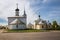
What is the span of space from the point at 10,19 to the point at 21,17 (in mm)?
2371

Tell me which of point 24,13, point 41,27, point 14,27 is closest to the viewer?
point 14,27

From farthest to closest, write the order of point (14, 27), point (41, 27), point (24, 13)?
point (24, 13)
point (41, 27)
point (14, 27)

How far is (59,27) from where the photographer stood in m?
36.2

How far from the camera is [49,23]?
43.0 m

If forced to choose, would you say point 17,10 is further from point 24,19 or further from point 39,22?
point 39,22

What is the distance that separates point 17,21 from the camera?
36.3 metres

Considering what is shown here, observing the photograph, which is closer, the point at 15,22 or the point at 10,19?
the point at 15,22

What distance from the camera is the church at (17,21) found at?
3569cm

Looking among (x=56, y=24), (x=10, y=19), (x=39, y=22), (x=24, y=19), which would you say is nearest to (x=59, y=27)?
(x=56, y=24)

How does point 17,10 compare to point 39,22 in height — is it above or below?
above

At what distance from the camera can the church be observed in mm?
35688

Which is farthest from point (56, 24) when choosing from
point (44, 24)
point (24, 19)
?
point (24, 19)

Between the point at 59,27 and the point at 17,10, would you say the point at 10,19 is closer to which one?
the point at 17,10

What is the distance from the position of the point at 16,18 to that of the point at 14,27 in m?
3.96
